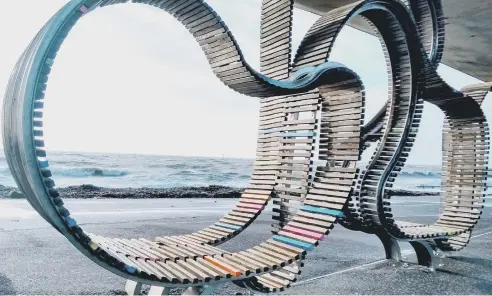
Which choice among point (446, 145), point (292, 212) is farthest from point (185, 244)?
point (446, 145)

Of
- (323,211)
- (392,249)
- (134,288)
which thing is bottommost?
(134,288)

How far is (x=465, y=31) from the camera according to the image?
15.5m

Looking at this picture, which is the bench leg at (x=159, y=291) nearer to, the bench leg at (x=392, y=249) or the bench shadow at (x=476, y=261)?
the bench leg at (x=392, y=249)

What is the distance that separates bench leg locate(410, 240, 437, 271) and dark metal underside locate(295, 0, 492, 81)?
9.21 m

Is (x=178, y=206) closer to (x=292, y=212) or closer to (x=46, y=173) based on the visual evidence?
(x=292, y=212)

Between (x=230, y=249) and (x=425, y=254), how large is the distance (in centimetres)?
318

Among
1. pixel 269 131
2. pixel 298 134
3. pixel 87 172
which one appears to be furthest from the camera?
pixel 87 172

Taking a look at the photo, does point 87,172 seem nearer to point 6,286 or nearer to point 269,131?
point 6,286

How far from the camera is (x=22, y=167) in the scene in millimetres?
2844

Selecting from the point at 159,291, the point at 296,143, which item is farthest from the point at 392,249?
the point at 159,291

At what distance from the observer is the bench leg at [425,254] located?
6590mm

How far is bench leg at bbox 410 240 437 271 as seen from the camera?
21.6 ft

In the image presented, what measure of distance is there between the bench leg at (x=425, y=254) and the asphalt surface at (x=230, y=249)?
0.14 metres

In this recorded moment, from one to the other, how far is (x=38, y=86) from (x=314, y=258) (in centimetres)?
536
